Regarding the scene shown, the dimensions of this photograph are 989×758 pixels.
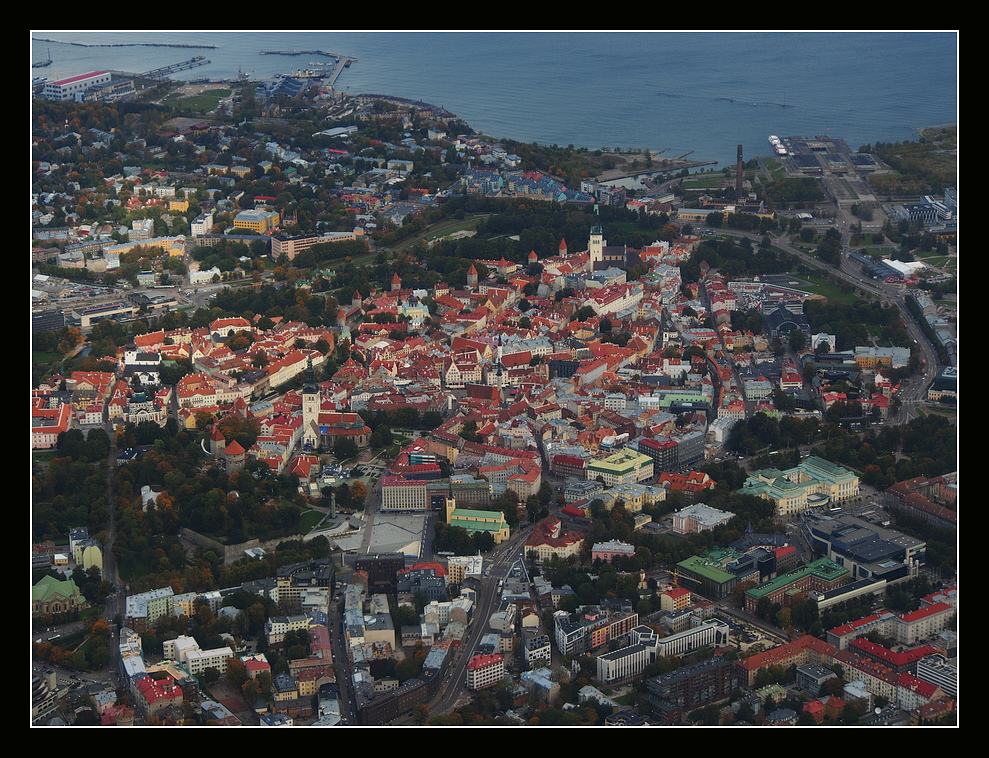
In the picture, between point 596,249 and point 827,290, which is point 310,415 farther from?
point 827,290

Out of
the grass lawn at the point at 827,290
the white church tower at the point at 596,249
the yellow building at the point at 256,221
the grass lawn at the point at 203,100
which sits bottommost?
the grass lawn at the point at 827,290

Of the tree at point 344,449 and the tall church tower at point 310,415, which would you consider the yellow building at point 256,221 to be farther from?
the tree at point 344,449

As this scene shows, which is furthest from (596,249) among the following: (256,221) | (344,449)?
(344,449)

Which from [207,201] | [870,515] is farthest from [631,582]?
[207,201]

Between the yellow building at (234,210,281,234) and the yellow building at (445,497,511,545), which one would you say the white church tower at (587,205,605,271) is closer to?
the yellow building at (234,210,281,234)

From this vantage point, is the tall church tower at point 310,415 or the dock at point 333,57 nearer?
the tall church tower at point 310,415

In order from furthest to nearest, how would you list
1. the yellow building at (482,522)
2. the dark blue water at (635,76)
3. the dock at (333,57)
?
the dock at (333,57) < the dark blue water at (635,76) < the yellow building at (482,522)

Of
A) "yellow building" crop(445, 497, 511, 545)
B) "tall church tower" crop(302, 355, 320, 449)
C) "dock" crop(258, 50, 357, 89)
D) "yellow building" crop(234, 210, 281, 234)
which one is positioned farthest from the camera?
"dock" crop(258, 50, 357, 89)

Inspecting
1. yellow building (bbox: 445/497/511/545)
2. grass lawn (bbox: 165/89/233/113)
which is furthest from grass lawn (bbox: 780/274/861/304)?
grass lawn (bbox: 165/89/233/113)

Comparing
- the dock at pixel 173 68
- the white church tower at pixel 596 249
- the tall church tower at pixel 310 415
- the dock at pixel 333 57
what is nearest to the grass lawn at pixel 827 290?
the white church tower at pixel 596 249
